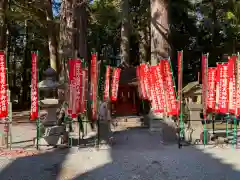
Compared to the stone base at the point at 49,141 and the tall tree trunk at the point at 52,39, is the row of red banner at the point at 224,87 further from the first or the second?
the tall tree trunk at the point at 52,39

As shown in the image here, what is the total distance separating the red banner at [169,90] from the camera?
9.89 m

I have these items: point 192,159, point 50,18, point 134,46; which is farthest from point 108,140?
point 134,46

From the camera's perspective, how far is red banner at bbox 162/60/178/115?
32.5ft

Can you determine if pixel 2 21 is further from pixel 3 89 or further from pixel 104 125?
pixel 104 125

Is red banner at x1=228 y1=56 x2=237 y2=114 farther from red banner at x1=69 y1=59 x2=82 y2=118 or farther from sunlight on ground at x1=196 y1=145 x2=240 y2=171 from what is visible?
red banner at x1=69 y1=59 x2=82 y2=118

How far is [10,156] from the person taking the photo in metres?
8.76

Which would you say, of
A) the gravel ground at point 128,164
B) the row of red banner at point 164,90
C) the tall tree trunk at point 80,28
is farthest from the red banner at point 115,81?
the gravel ground at point 128,164

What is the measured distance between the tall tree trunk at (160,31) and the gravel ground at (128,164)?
4.32m

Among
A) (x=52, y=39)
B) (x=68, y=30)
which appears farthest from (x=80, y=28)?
(x=52, y=39)

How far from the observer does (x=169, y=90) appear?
10031 millimetres

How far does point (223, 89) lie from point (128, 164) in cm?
423

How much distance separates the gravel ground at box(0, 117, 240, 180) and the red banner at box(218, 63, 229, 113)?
1.36 metres

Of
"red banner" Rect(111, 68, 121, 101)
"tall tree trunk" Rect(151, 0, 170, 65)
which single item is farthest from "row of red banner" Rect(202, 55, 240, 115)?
"red banner" Rect(111, 68, 121, 101)

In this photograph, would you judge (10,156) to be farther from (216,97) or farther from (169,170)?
(216,97)
